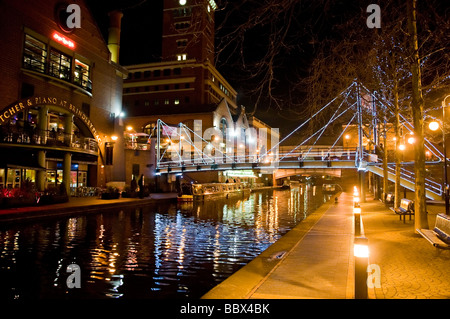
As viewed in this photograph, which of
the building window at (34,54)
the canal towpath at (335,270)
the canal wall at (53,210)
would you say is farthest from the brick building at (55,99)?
the canal towpath at (335,270)

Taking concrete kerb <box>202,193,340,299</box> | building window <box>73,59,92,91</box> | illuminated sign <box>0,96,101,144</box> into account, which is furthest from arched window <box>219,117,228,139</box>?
concrete kerb <box>202,193,340,299</box>

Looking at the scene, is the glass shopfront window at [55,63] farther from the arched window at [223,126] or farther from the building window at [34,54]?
the arched window at [223,126]

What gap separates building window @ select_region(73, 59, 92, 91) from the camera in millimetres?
32469

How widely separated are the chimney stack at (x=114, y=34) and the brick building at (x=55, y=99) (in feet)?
15.8

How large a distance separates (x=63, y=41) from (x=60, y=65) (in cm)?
232

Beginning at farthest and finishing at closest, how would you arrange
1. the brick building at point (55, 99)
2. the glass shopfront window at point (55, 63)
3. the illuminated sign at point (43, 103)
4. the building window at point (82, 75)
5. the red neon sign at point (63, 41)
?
the building window at point (82, 75) → the red neon sign at point (63, 41) → the glass shopfront window at point (55, 63) → the brick building at point (55, 99) → the illuminated sign at point (43, 103)

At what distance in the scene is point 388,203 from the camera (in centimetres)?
2219

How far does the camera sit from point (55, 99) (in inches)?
1116

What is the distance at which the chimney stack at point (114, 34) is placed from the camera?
1665 inches

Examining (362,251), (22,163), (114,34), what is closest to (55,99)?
(22,163)

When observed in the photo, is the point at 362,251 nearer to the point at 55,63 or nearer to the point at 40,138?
the point at 40,138

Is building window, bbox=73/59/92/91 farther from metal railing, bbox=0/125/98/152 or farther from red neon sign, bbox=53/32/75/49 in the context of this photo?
metal railing, bbox=0/125/98/152

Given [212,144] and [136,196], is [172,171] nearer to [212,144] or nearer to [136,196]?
[136,196]
